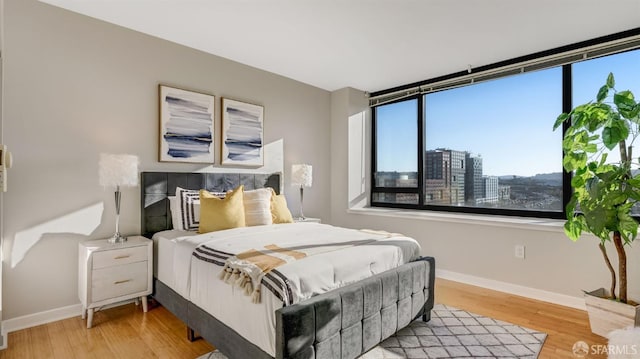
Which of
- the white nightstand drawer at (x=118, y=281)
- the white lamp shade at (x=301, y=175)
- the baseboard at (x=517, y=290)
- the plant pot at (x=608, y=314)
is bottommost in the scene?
the baseboard at (x=517, y=290)

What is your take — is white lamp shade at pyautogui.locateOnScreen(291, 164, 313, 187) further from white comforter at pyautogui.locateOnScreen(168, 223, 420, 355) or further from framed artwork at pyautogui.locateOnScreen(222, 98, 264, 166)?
white comforter at pyautogui.locateOnScreen(168, 223, 420, 355)

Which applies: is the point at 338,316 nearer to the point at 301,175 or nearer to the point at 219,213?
the point at 219,213

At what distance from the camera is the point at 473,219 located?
348 cm

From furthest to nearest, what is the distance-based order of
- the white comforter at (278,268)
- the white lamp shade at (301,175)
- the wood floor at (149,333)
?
the white lamp shade at (301,175)
the wood floor at (149,333)
the white comforter at (278,268)

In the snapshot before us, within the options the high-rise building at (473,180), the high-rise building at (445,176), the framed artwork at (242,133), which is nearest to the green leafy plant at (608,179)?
the high-rise building at (473,180)

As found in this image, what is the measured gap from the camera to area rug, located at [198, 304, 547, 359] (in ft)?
6.83

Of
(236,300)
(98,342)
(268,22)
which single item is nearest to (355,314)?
(236,300)

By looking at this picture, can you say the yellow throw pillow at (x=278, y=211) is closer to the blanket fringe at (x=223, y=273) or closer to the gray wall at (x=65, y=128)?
the gray wall at (x=65, y=128)

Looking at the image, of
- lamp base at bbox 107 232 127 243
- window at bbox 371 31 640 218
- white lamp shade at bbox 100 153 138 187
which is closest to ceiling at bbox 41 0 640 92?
window at bbox 371 31 640 218

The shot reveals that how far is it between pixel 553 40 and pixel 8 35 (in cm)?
450

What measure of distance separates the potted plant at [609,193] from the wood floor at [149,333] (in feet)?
0.74

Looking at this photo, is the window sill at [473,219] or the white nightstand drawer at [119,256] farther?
the window sill at [473,219]

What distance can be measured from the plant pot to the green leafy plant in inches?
4.8

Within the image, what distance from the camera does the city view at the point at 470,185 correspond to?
3332 mm
